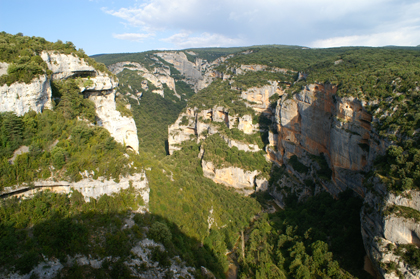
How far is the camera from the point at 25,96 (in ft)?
56.2

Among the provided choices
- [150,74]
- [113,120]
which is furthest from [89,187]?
[150,74]

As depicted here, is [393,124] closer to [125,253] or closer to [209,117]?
[125,253]

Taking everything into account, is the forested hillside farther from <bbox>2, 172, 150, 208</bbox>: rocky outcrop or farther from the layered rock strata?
the layered rock strata

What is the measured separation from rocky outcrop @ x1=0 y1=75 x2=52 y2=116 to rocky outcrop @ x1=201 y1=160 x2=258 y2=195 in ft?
103

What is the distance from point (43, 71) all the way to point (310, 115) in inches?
1346

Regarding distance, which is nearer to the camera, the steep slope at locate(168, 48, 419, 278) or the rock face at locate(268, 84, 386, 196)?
the steep slope at locate(168, 48, 419, 278)

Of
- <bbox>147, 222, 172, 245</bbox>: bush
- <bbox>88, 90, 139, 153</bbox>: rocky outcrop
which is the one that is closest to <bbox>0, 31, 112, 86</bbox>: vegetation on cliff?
<bbox>88, 90, 139, 153</bbox>: rocky outcrop

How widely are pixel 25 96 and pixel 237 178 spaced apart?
34.7 meters

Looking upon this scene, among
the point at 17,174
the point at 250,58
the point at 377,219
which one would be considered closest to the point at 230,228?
the point at 377,219

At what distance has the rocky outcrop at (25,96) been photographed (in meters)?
16.2

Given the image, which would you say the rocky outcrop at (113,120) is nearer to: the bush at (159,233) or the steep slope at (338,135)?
the bush at (159,233)

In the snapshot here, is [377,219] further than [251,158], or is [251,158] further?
[251,158]

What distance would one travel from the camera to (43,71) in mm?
18203

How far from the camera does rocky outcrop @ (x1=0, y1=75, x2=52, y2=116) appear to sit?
16.2 m
